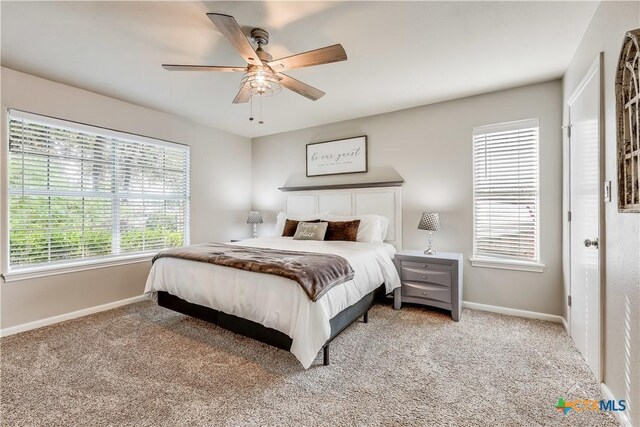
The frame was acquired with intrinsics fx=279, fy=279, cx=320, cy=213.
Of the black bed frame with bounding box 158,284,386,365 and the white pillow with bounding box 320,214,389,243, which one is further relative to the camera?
the white pillow with bounding box 320,214,389,243

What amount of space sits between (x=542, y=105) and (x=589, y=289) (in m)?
1.98

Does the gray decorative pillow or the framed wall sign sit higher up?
the framed wall sign

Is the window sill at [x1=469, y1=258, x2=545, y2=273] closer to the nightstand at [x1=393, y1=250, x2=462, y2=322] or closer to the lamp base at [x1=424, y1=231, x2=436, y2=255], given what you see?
the nightstand at [x1=393, y1=250, x2=462, y2=322]

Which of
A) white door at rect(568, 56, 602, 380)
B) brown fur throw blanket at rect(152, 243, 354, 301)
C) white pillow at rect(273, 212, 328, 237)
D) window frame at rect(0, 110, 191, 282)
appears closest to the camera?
white door at rect(568, 56, 602, 380)

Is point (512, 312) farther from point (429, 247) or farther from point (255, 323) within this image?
point (255, 323)

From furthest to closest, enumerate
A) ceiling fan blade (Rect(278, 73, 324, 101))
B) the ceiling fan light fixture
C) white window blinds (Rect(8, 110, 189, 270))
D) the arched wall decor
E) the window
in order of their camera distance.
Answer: the window, white window blinds (Rect(8, 110, 189, 270)), ceiling fan blade (Rect(278, 73, 324, 101)), the ceiling fan light fixture, the arched wall decor

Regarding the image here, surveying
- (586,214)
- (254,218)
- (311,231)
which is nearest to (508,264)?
(586,214)

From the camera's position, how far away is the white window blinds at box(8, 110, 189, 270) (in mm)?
2832

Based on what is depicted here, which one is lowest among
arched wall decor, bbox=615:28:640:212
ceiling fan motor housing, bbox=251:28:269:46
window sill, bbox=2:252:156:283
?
window sill, bbox=2:252:156:283

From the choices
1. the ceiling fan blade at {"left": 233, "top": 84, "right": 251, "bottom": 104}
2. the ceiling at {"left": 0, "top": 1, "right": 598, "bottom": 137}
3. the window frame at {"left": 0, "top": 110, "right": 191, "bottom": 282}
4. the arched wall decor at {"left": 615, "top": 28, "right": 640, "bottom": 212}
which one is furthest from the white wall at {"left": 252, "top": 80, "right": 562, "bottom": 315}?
the window frame at {"left": 0, "top": 110, "right": 191, "bottom": 282}

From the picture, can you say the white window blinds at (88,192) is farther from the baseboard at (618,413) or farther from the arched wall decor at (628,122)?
the baseboard at (618,413)

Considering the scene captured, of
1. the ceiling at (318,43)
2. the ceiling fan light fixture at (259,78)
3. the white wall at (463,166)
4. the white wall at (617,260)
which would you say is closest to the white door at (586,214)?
the white wall at (617,260)

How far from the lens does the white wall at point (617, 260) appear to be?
139cm

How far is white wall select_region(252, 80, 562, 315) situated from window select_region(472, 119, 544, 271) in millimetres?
77
